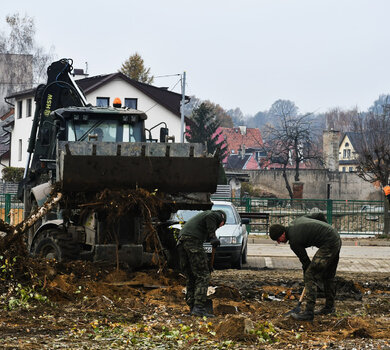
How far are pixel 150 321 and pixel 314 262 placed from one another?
8.28 feet

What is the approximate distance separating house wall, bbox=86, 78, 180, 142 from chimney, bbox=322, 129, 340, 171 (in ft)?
77.5

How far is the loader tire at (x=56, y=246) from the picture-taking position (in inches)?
502

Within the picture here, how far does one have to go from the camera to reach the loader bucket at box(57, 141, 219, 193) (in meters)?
12.0

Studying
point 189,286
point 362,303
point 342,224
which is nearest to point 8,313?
point 189,286

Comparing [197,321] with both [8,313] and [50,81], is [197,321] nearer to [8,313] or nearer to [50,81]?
[8,313]

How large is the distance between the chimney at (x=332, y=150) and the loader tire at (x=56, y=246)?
64001 millimetres

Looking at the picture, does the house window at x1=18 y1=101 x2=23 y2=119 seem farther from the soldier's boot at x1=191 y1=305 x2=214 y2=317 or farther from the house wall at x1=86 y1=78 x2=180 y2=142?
the soldier's boot at x1=191 y1=305 x2=214 y2=317

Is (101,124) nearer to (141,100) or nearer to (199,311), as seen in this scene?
(199,311)

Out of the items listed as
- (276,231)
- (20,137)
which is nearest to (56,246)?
(276,231)

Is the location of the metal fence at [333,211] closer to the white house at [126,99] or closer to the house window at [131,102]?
the white house at [126,99]

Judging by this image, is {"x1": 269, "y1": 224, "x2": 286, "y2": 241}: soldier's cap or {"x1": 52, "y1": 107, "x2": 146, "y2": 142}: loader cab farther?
{"x1": 52, "y1": 107, "x2": 146, "y2": 142}: loader cab

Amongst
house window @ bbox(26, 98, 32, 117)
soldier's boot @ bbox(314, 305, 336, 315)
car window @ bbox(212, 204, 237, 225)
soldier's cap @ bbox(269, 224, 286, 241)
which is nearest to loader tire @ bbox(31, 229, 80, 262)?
soldier's cap @ bbox(269, 224, 286, 241)

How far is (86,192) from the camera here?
1232 centimetres

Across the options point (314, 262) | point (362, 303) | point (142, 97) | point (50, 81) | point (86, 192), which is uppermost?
point (142, 97)
